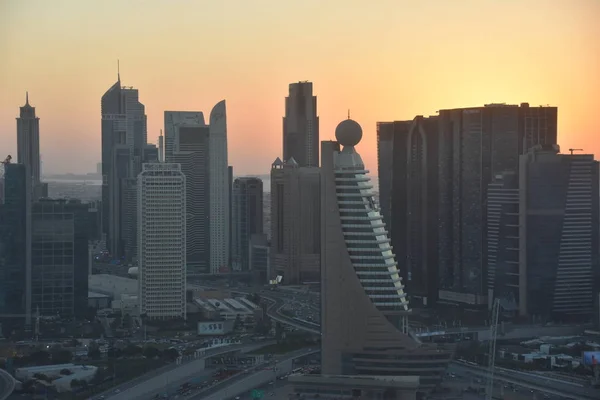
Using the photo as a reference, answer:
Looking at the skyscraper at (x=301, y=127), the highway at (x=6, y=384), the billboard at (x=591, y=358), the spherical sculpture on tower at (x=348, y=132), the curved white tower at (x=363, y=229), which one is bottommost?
the highway at (x=6, y=384)

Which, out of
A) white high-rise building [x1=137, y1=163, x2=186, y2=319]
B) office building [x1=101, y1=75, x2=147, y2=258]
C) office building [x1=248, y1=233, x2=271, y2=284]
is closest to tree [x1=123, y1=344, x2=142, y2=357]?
white high-rise building [x1=137, y1=163, x2=186, y2=319]

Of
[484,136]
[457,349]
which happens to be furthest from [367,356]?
[484,136]

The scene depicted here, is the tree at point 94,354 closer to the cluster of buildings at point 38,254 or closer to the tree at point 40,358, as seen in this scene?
the tree at point 40,358

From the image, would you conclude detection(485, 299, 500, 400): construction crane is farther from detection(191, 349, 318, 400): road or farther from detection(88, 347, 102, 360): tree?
detection(88, 347, 102, 360): tree

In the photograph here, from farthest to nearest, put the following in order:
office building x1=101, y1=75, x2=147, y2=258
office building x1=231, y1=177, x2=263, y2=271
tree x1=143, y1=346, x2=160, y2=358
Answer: office building x1=101, y1=75, x2=147, y2=258 → office building x1=231, y1=177, x2=263, y2=271 → tree x1=143, y1=346, x2=160, y2=358

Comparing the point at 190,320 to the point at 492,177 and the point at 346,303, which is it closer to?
the point at 492,177

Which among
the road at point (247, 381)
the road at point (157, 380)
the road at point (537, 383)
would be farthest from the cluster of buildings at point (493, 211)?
the road at point (157, 380)
